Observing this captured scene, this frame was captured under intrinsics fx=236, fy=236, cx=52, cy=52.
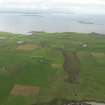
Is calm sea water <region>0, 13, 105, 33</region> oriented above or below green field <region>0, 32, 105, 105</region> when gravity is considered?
below

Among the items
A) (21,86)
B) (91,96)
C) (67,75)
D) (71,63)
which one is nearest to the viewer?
(91,96)

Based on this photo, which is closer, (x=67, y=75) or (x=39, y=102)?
(x=39, y=102)

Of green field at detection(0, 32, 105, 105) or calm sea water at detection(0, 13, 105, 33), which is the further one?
calm sea water at detection(0, 13, 105, 33)

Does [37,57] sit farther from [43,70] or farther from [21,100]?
[21,100]

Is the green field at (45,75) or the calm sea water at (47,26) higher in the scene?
the green field at (45,75)

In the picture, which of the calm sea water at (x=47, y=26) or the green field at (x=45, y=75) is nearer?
the green field at (x=45, y=75)

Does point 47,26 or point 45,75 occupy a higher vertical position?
point 45,75

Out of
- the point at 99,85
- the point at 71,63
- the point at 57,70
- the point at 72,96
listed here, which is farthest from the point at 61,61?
the point at 72,96

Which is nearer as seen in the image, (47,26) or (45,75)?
(45,75)
